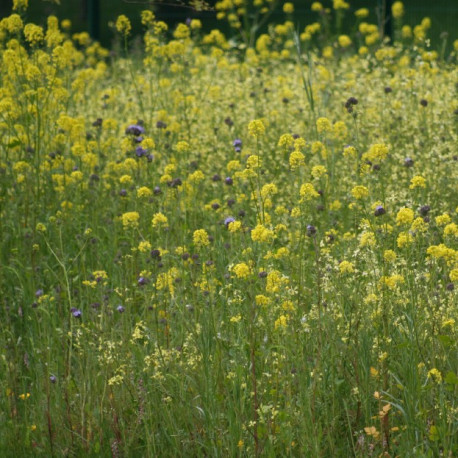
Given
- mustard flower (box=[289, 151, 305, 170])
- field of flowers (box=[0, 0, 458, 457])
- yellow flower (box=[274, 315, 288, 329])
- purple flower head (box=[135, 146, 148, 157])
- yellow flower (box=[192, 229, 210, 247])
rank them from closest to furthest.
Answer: field of flowers (box=[0, 0, 458, 457]), yellow flower (box=[274, 315, 288, 329]), yellow flower (box=[192, 229, 210, 247]), mustard flower (box=[289, 151, 305, 170]), purple flower head (box=[135, 146, 148, 157])

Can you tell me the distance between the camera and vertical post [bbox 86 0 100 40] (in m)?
12.6

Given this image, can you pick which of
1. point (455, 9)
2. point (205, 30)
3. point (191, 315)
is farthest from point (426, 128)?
point (205, 30)

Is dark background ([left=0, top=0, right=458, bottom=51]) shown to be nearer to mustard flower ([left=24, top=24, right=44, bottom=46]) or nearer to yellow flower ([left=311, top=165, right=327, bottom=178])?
mustard flower ([left=24, top=24, right=44, bottom=46])

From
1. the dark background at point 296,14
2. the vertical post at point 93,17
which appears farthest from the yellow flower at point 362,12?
the vertical post at point 93,17

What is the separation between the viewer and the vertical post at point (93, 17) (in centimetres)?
1257

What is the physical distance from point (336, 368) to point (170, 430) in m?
0.62

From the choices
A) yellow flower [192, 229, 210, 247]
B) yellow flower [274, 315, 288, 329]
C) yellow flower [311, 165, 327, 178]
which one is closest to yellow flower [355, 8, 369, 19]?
yellow flower [311, 165, 327, 178]

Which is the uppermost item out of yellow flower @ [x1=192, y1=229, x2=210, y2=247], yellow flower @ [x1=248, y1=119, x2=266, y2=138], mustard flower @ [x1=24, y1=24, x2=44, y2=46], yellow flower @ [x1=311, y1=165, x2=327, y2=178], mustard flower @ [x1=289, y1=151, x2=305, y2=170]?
mustard flower @ [x1=24, y1=24, x2=44, y2=46]

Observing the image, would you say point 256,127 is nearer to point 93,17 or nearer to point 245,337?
point 245,337

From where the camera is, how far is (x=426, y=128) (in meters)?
5.97

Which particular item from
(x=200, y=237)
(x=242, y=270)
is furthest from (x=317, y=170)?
(x=242, y=270)

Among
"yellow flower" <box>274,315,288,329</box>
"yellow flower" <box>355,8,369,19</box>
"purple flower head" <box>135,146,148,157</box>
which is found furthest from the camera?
"yellow flower" <box>355,8,369,19</box>

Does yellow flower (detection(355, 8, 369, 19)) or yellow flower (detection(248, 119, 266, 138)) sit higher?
yellow flower (detection(248, 119, 266, 138))

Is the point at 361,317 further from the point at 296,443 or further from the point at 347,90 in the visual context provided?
the point at 347,90
